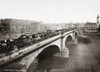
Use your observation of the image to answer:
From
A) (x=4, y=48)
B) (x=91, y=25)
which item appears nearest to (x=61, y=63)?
(x=4, y=48)

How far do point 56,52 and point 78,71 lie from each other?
17.9ft

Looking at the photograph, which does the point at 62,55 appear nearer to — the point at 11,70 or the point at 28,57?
the point at 28,57

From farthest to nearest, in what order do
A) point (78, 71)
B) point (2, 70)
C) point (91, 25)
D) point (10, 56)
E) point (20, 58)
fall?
1. point (91, 25)
2. point (78, 71)
3. point (20, 58)
4. point (10, 56)
5. point (2, 70)

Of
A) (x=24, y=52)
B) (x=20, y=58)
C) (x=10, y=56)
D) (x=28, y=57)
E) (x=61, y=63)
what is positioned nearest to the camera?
(x=10, y=56)

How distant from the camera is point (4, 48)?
6.83 meters

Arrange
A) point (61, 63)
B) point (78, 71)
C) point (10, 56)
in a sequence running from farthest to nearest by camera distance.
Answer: point (61, 63) → point (78, 71) → point (10, 56)

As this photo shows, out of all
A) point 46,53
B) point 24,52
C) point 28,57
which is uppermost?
point 24,52

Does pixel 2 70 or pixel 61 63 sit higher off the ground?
pixel 2 70

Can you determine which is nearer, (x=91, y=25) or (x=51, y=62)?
(x=51, y=62)

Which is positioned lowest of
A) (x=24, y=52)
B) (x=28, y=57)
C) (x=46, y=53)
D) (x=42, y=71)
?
(x=42, y=71)

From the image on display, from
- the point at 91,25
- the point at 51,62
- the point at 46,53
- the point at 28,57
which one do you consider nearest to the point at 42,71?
the point at 51,62

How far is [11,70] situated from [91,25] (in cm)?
7111

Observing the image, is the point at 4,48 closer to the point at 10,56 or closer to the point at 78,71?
the point at 10,56

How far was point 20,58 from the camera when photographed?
235 inches
